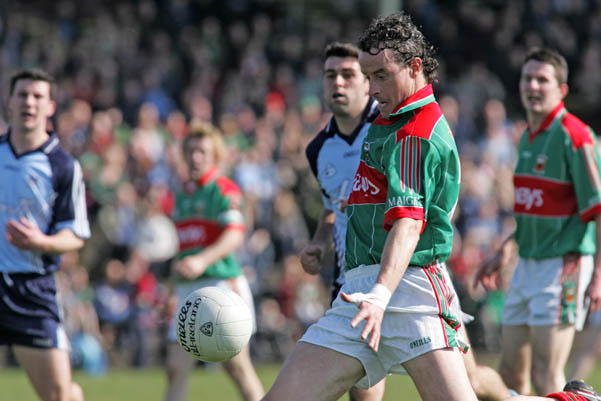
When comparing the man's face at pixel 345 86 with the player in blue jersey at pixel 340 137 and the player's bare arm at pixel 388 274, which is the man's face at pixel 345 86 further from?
the player's bare arm at pixel 388 274

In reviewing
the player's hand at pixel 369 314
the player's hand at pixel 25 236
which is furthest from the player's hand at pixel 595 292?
the player's hand at pixel 25 236

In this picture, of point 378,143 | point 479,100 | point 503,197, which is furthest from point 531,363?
point 479,100

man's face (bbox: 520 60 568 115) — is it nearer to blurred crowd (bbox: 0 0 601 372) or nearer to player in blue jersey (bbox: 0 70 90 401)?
blurred crowd (bbox: 0 0 601 372)

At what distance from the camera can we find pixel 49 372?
262 inches

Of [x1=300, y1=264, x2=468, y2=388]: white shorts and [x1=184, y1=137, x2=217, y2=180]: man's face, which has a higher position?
[x1=184, y1=137, x2=217, y2=180]: man's face

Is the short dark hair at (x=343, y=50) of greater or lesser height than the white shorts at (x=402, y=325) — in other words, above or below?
above

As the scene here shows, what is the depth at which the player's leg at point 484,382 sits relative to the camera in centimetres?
577

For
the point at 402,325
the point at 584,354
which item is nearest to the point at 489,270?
the point at 584,354

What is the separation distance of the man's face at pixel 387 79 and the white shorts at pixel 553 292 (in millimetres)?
2644

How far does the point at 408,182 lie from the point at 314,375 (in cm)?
105

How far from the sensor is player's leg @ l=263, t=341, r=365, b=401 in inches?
187

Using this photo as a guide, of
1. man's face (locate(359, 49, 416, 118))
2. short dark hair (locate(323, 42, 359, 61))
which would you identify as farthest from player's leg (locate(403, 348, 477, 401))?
short dark hair (locate(323, 42, 359, 61))

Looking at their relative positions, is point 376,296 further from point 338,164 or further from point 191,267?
point 191,267

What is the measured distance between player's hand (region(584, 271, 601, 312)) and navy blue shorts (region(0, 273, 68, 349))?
3.60 meters
